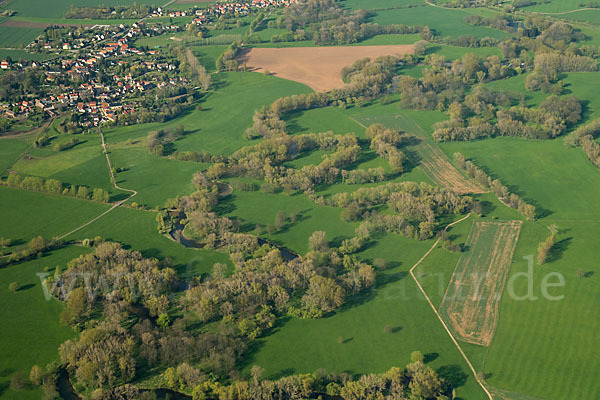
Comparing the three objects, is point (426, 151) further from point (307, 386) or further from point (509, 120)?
point (307, 386)

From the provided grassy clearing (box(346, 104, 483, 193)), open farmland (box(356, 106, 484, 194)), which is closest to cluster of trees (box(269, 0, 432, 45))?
grassy clearing (box(346, 104, 483, 193))

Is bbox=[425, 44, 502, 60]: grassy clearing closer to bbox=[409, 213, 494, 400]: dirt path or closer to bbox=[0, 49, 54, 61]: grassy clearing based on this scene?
bbox=[409, 213, 494, 400]: dirt path

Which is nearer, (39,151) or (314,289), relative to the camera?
(314,289)

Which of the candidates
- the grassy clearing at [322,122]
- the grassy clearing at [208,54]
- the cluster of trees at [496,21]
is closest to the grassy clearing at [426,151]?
the grassy clearing at [322,122]

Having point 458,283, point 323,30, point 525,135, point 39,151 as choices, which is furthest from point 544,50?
point 39,151

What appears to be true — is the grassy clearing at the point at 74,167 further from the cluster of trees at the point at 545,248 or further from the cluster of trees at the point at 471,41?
the cluster of trees at the point at 471,41

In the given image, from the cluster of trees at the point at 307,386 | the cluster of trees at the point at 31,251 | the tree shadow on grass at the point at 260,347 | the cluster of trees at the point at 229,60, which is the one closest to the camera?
the cluster of trees at the point at 307,386

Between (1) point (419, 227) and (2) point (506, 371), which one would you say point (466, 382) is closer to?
(2) point (506, 371)
